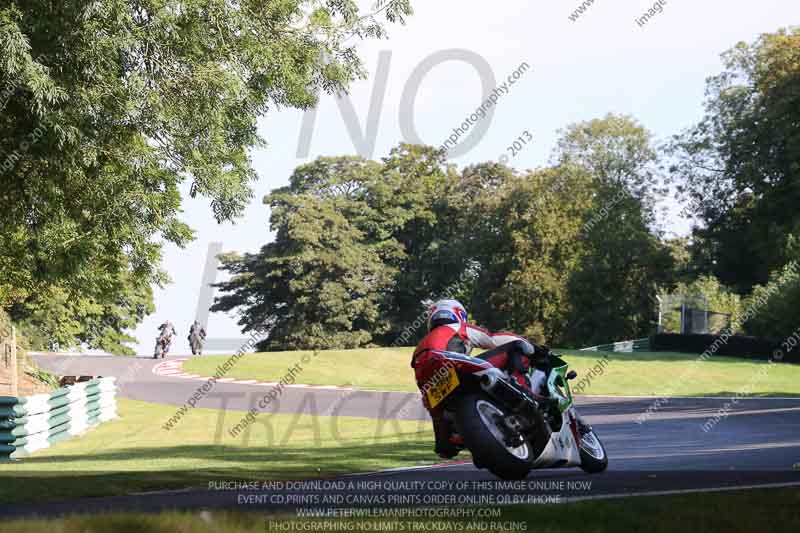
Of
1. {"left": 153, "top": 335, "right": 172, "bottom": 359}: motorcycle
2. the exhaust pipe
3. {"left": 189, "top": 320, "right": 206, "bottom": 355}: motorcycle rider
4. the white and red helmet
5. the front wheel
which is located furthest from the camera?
{"left": 189, "top": 320, "right": 206, "bottom": 355}: motorcycle rider

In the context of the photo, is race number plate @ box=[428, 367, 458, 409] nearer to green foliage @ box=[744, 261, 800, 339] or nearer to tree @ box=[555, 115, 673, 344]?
green foliage @ box=[744, 261, 800, 339]

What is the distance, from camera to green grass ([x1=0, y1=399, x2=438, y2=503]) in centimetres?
1164

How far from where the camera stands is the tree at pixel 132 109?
1467cm

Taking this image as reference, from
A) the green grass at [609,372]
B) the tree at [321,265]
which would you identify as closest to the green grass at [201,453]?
the green grass at [609,372]

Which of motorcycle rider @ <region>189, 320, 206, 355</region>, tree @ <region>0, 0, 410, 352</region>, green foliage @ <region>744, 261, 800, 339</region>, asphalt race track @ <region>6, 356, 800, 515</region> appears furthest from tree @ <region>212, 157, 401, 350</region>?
tree @ <region>0, 0, 410, 352</region>

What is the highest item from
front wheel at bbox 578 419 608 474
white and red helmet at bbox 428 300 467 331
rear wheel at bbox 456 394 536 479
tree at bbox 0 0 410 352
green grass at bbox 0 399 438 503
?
tree at bbox 0 0 410 352

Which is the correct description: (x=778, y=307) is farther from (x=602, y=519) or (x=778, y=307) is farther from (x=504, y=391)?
(x=602, y=519)

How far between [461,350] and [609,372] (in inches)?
1450

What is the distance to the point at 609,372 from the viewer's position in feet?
147

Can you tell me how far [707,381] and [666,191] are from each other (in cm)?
3470

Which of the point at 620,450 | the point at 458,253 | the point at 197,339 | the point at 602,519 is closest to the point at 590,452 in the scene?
the point at 602,519

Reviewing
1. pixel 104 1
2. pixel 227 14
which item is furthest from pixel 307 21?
pixel 104 1

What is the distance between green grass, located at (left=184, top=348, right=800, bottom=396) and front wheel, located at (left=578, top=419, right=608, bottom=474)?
89.0 feet

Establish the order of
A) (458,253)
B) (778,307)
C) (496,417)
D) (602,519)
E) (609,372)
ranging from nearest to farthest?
(602,519)
(496,417)
(609,372)
(778,307)
(458,253)
